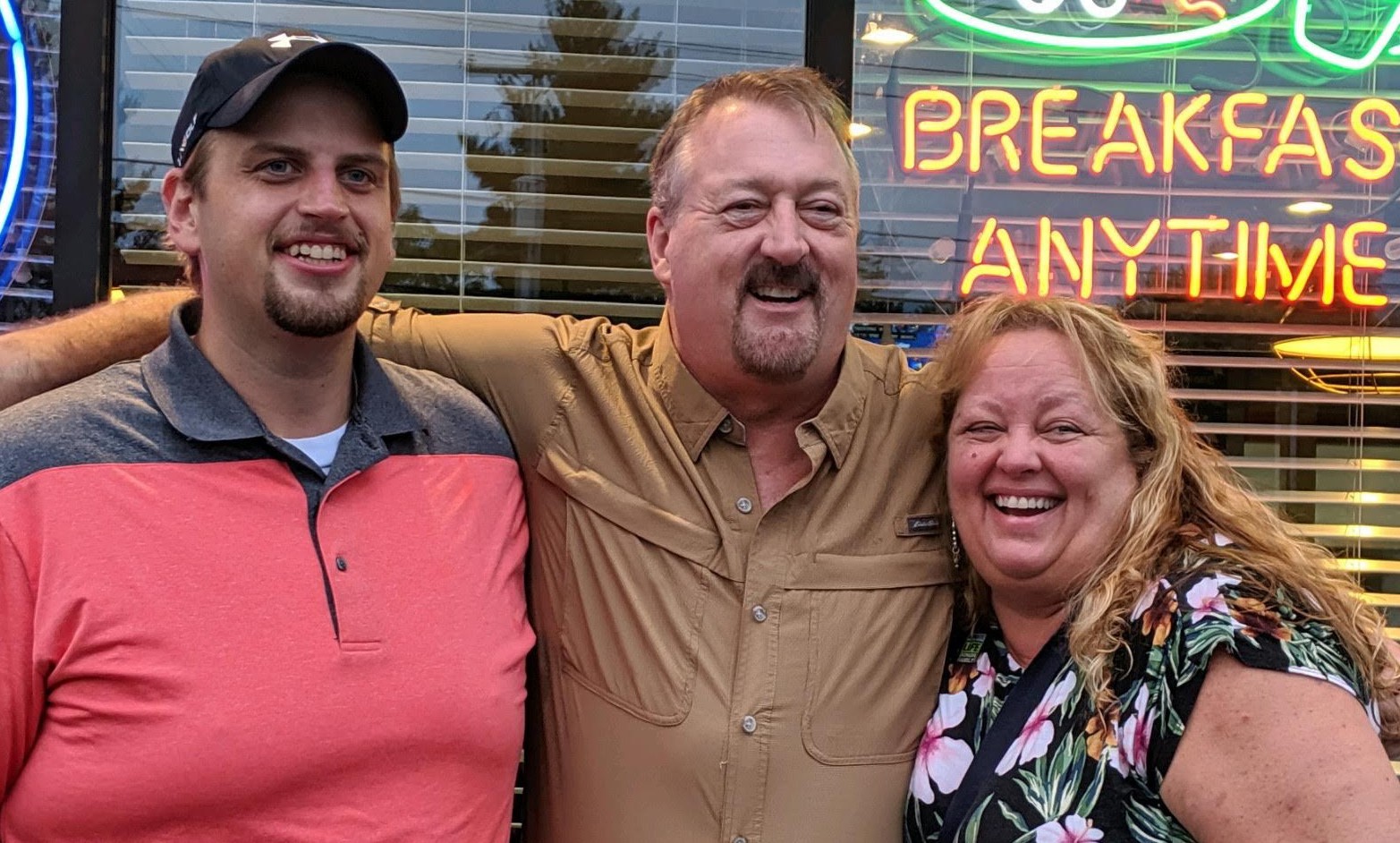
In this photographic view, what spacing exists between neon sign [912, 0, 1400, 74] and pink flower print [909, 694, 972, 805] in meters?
2.55

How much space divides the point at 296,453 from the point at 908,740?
107cm

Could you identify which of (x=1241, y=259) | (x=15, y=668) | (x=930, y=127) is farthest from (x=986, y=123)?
(x=15, y=668)

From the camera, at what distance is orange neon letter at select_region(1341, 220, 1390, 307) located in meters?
4.18

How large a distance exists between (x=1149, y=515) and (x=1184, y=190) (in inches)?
95.5

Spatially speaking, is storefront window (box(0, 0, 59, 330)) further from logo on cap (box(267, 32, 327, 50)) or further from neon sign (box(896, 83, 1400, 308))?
neon sign (box(896, 83, 1400, 308))

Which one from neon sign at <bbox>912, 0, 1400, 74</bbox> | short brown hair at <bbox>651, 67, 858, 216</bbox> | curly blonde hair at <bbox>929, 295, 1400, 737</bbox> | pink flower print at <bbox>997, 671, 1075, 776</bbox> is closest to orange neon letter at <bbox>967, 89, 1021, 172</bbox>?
neon sign at <bbox>912, 0, 1400, 74</bbox>

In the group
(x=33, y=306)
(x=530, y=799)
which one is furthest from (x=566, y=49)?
(x=530, y=799)

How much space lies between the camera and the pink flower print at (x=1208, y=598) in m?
1.83

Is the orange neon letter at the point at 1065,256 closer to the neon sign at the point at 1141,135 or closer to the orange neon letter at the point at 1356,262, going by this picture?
the neon sign at the point at 1141,135

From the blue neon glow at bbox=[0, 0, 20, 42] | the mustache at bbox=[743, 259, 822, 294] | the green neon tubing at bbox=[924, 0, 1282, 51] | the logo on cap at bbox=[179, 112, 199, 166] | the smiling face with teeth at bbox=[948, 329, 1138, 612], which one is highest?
the green neon tubing at bbox=[924, 0, 1282, 51]

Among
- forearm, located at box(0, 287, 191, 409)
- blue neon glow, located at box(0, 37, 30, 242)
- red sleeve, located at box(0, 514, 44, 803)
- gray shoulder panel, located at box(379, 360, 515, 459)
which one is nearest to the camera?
red sleeve, located at box(0, 514, 44, 803)

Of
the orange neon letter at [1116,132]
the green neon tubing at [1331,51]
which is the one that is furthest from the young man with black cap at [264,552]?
the green neon tubing at [1331,51]

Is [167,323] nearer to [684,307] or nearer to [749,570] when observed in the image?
[684,307]

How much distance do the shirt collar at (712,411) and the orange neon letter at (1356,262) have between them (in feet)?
8.59
